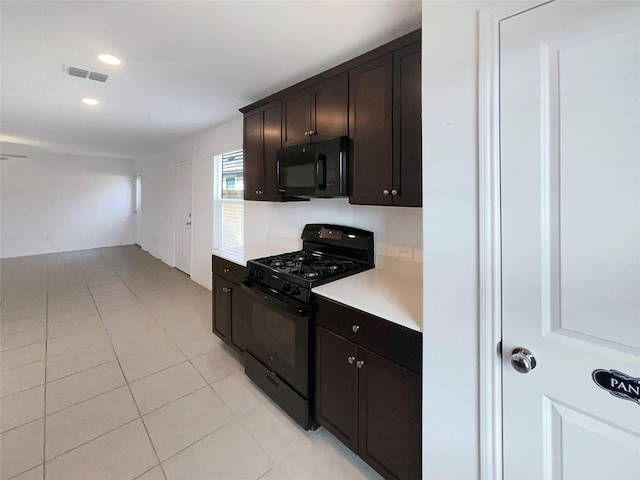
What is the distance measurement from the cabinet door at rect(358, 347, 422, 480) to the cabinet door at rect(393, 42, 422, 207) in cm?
86

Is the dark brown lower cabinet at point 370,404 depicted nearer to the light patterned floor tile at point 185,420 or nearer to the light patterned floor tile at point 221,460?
the light patterned floor tile at point 221,460

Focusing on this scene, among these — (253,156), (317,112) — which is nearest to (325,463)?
(317,112)

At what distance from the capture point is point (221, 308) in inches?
109

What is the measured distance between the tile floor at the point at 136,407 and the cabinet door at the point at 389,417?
0.27 metres

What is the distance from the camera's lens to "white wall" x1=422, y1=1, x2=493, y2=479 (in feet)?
3.51

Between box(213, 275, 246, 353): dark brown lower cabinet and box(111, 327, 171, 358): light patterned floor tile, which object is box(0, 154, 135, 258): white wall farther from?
box(213, 275, 246, 353): dark brown lower cabinet

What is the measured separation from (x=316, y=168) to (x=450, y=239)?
114 centimetres

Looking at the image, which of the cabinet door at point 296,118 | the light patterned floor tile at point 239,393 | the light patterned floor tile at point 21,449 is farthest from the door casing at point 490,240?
the light patterned floor tile at point 21,449

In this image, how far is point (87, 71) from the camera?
2.29 metres

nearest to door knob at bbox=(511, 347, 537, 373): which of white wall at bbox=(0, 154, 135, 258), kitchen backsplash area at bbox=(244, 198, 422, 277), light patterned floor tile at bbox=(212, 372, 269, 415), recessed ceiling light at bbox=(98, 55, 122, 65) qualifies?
kitchen backsplash area at bbox=(244, 198, 422, 277)

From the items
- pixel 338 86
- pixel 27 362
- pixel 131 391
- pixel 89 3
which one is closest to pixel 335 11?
pixel 338 86

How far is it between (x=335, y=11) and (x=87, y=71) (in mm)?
2042

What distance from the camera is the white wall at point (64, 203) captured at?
21.7 feet

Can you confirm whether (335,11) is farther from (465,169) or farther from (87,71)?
(87,71)
